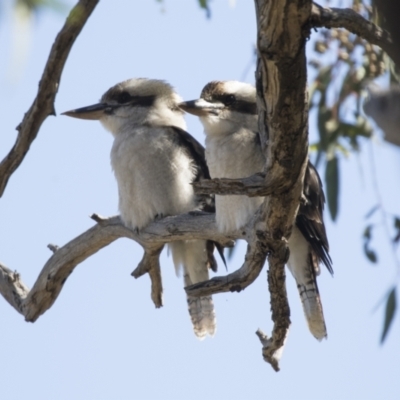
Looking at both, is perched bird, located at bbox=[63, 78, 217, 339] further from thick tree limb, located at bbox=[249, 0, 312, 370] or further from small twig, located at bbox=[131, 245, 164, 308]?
thick tree limb, located at bbox=[249, 0, 312, 370]

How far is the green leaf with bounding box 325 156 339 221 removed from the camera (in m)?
2.96

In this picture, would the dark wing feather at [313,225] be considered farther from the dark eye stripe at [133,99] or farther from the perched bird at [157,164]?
the dark eye stripe at [133,99]

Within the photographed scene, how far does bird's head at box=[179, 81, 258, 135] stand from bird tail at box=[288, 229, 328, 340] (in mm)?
499

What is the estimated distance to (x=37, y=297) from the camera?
3.14 meters

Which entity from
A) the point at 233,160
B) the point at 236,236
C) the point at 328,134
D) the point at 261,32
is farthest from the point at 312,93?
the point at 261,32

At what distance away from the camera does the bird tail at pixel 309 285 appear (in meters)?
3.03

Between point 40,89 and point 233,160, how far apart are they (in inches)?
29.7

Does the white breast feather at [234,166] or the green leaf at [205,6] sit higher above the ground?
the green leaf at [205,6]

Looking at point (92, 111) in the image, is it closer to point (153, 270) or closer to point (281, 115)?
point (153, 270)

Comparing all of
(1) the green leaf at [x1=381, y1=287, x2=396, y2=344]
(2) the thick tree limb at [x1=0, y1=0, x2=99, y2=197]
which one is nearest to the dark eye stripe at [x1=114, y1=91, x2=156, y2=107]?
(2) the thick tree limb at [x1=0, y1=0, x2=99, y2=197]

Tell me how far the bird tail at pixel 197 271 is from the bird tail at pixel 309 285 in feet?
1.89

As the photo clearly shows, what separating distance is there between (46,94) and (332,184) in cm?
115

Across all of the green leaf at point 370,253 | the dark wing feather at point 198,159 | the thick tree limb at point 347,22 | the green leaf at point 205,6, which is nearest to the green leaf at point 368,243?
the green leaf at point 370,253

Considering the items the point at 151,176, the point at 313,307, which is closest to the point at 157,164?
the point at 151,176
